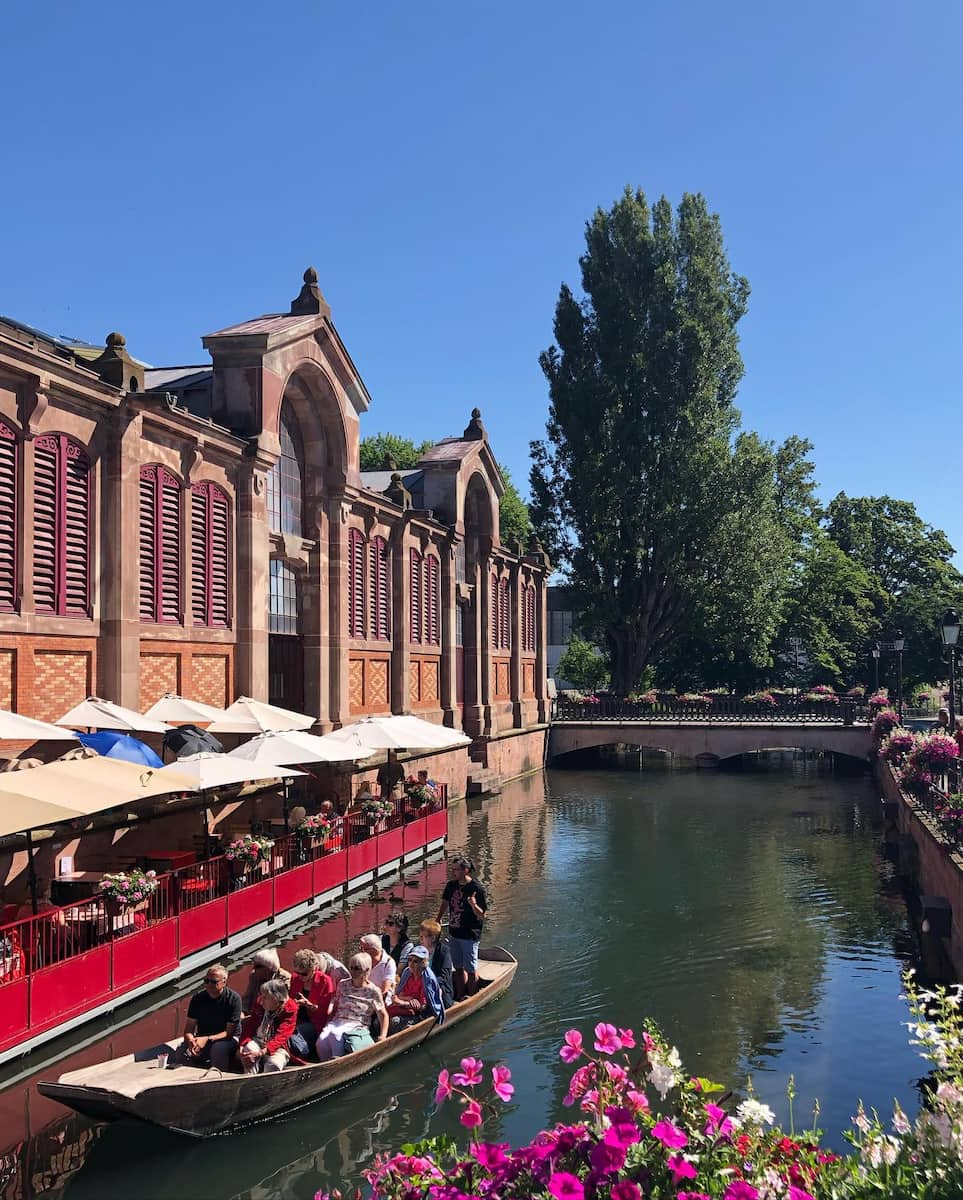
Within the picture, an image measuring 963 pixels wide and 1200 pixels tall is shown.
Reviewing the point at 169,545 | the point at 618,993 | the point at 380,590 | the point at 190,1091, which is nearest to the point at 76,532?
the point at 169,545

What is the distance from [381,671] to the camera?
110ft

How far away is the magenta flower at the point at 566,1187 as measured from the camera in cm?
408

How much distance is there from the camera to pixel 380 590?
110 ft

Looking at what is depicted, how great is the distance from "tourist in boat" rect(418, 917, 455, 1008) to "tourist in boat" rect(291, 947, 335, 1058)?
1.63m

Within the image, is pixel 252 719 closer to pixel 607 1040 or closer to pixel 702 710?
pixel 607 1040

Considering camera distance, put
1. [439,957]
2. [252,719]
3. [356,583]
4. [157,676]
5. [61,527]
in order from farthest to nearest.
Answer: [356,583] → [252,719] → [157,676] → [61,527] → [439,957]

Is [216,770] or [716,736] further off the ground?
[216,770]

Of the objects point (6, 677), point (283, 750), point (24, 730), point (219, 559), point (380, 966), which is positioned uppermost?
point (219, 559)

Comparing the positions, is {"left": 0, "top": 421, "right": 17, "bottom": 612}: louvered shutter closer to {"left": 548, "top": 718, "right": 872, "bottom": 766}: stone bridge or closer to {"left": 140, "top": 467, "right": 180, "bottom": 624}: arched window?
{"left": 140, "top": 467, "right": 180, "bottom": 624}: arched window

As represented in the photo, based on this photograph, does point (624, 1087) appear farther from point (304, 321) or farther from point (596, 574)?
point (596, 574)

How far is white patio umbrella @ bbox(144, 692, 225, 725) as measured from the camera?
65.3 feet

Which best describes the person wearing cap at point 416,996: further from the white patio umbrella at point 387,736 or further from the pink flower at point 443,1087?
the white patio umbrella at point 387,736

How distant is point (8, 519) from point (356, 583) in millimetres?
14647

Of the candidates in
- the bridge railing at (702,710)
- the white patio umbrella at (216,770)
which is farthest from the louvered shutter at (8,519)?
the bridge railing at (702,710)
